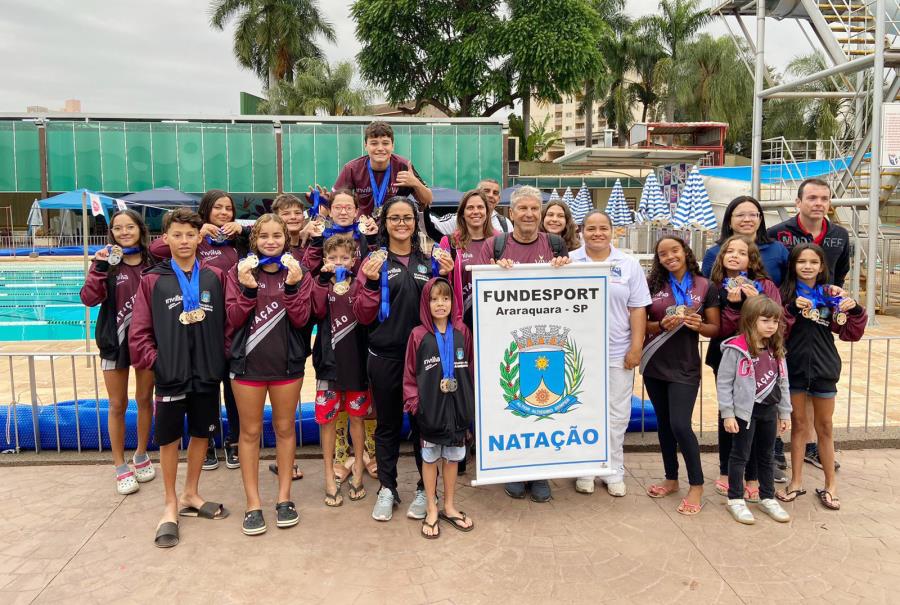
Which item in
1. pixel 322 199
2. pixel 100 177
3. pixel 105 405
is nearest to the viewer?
pixel 322 199

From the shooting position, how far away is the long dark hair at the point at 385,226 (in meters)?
3.98

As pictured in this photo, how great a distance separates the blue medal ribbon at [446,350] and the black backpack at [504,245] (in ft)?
2.09

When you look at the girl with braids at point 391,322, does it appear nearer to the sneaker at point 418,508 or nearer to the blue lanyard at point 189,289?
the sneaker at point 418,508

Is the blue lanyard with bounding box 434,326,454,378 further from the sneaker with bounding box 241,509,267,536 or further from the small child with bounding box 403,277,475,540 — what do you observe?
the sneaker with bounding box 241,509,267,536

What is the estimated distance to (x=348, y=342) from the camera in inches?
163

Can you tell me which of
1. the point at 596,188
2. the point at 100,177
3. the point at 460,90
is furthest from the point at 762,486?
the point at 596,188

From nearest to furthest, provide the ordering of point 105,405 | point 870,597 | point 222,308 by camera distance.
→ 1. point 870,597
2. point 222,308
3. point 105,405

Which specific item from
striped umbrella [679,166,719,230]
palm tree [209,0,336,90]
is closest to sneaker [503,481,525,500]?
striped umbrella [679,166,719,230]

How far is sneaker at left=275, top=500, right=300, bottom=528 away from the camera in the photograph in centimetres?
379

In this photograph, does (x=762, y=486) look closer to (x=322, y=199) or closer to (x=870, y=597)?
(x=870, y=597)

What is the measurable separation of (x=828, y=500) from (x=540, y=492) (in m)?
1.80

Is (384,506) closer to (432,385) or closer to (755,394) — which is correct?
(432,385)

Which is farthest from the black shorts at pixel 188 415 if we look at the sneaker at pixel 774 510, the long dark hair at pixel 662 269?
the sneaker at pixel 774 510

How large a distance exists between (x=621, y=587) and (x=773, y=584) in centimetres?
76
